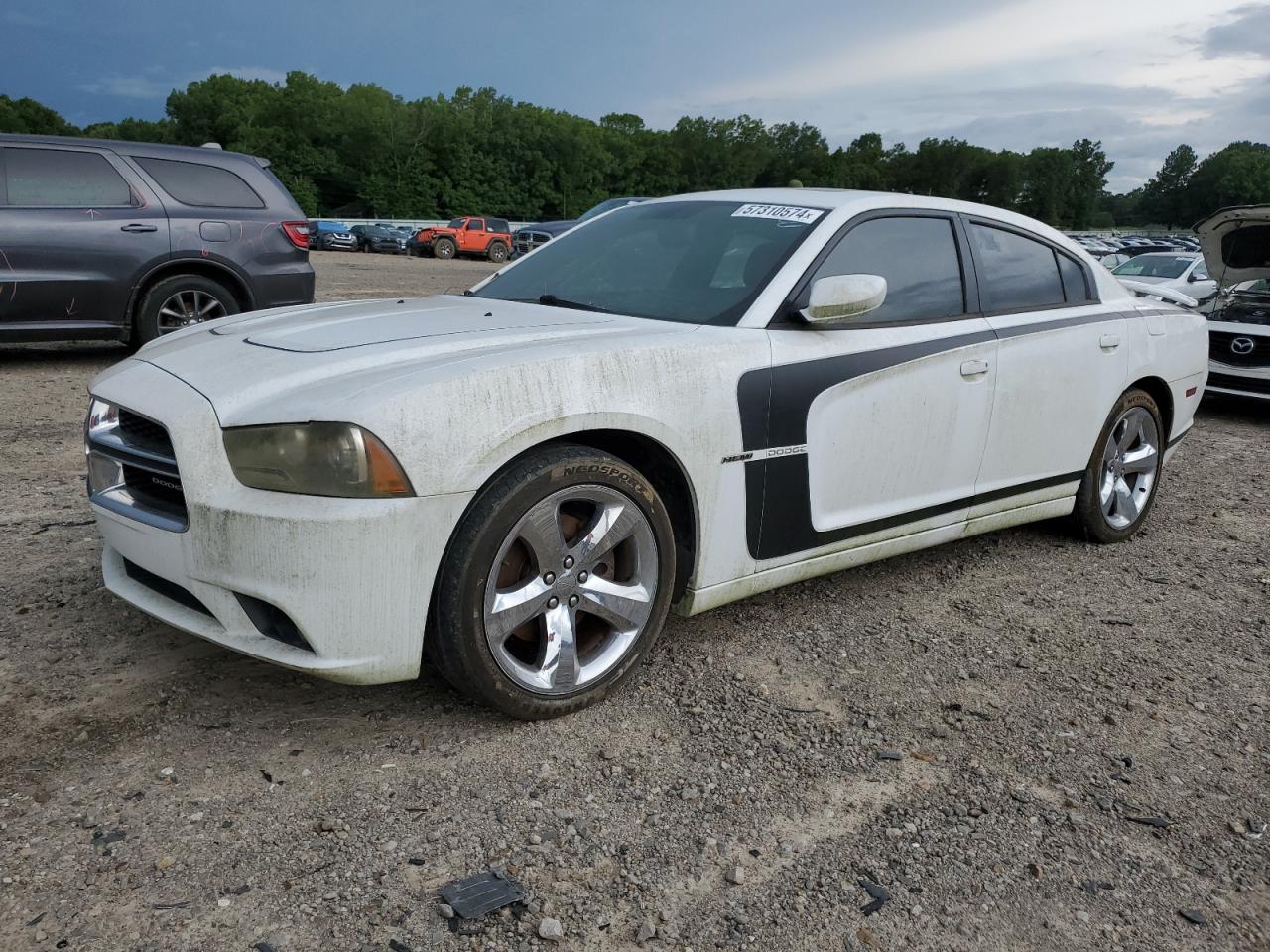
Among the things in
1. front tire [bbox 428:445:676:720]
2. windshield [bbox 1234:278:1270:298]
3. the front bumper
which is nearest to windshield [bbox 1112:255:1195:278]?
windshield [bbox 1234:278:1270:298]

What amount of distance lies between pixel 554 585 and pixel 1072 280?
2.93 meters

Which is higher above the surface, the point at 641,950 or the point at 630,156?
the point at 630,156

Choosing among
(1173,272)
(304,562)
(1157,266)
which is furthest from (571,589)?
(1157,266)

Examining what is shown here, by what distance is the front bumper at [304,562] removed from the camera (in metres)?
2.52

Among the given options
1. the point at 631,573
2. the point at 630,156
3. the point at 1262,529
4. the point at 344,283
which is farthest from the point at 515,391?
the point at 630,156

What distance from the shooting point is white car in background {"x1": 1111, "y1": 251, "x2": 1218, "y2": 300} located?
44.4 feet

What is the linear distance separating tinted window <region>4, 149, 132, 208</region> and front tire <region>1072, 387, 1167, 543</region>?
7005 mm

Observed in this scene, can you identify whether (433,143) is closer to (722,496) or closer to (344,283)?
(344,283)

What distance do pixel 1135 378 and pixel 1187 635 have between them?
1315 millimetres

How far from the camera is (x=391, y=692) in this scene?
123 inches

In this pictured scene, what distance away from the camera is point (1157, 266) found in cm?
1498

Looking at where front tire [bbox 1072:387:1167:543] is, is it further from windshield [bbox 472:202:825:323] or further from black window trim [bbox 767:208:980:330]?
windshield [bbox 472:202:825:323]

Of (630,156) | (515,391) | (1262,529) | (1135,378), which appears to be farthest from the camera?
(630,156)

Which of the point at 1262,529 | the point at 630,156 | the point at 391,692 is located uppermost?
the point at 630,156
